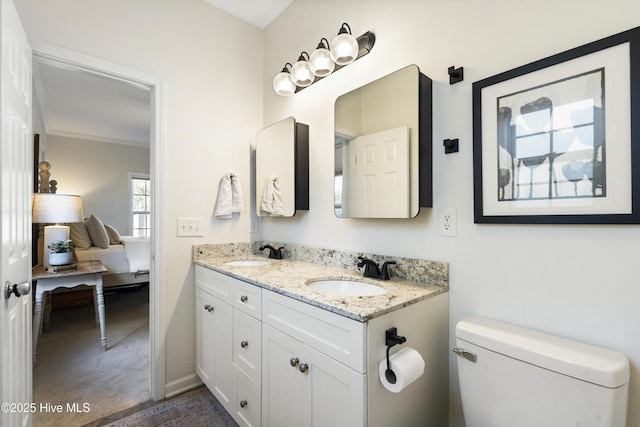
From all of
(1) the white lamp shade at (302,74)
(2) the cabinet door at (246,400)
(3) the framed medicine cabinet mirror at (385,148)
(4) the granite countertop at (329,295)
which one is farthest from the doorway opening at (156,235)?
(3) the framed medicine cabinet mirror at (385,148)

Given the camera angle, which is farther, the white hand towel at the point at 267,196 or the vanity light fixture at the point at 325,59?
the white hand towel at the point at 267,196

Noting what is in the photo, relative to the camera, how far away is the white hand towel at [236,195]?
7.06ft

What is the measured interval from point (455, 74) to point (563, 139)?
0.49 metres

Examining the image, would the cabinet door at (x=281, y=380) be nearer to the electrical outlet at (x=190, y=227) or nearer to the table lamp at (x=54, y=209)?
the electrical outlet at (x=190, y=227)

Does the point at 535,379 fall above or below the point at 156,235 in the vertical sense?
below

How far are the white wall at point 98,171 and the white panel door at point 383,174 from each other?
559cm

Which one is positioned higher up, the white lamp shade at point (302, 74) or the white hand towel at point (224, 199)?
the white lamp shade at point (302, 74)

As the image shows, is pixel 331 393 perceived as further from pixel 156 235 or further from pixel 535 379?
pixel 156 235

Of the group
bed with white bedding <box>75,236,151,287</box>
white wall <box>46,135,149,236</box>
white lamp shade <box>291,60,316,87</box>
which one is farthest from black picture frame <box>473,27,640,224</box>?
white wall <box>46,135,149,236</box>

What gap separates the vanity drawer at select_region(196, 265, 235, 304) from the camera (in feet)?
5.24

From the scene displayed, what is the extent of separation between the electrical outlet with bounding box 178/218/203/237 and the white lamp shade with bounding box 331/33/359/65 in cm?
136

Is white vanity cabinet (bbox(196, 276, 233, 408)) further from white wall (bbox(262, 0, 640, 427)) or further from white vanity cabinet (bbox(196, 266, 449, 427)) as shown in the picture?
white wall (bbox(262, 0, 640, 427))

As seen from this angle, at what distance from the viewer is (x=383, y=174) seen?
1464 mm

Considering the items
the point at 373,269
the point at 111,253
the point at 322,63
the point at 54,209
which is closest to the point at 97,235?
the point at 111,253
